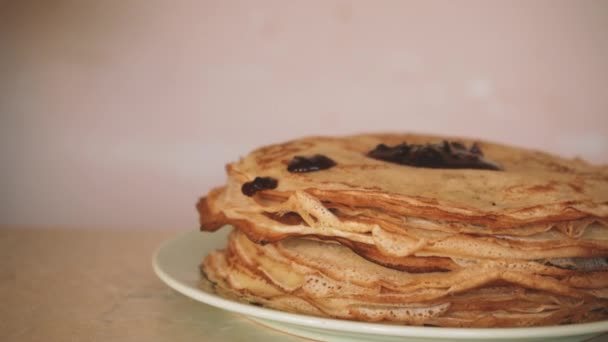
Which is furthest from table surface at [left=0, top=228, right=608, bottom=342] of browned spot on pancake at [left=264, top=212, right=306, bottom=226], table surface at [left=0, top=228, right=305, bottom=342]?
browned spot on pancake at [left=264, top=212, right=306, bottom=226]

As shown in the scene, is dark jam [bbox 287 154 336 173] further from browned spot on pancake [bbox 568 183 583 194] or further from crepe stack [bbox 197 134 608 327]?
browned spot on pancake [bbox 568 183 583 194]

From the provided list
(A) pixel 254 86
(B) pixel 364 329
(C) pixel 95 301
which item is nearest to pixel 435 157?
(B) pixel 364 329

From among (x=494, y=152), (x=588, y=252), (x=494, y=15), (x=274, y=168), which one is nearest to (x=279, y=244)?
(x=274, y=168)

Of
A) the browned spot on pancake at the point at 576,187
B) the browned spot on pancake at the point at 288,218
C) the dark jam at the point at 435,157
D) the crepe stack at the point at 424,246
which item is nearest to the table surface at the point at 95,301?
the crepe stack at the point at 424,246

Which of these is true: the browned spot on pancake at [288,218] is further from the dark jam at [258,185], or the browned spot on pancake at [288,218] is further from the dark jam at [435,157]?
the dark jam at [435,157]

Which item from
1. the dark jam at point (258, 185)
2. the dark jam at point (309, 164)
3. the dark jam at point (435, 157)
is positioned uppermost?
the dark jam at point (435, 157)

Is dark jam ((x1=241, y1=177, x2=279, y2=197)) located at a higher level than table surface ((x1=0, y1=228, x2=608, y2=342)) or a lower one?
higher

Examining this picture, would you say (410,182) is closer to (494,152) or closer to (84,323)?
(494,152)

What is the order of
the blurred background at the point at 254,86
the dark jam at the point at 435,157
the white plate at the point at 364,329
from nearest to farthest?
the white plate at the point at 364,329
the dark jam at the point at 435,157
the blurred background at the point at 254,86
